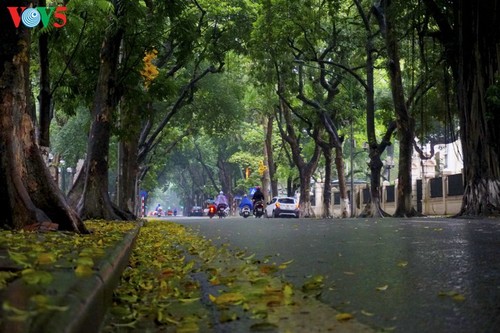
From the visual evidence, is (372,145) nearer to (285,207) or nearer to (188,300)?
(285,207)

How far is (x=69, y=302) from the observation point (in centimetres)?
182

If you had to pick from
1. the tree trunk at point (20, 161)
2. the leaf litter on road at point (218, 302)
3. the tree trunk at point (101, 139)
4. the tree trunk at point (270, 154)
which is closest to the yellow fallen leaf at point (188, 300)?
the leaf litter on road at point (218, 302)

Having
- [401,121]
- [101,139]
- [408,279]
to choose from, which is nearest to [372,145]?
[401,121]

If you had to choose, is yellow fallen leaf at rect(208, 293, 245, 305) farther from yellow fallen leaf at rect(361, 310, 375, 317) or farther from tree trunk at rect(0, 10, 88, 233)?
tree trunk at rect(0, 10, 88, 233)

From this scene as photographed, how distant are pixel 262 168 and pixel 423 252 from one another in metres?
30.1

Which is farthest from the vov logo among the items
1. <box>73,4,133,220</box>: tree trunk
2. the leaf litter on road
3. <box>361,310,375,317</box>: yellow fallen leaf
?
<box>361,310,375,317</box>: yellow fallen leaf

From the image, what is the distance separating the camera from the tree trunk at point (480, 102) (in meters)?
13.1

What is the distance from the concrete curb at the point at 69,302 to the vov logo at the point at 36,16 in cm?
468

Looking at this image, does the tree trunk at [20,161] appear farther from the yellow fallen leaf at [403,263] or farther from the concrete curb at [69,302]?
the concrete curb at [69,302]

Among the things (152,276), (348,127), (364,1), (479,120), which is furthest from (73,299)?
(348,127)

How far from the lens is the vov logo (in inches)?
257

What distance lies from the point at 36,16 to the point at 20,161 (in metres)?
2.47

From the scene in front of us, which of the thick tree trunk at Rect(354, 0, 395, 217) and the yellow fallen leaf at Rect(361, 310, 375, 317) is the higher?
the thick tree trunk at Rect(354, 0, 395, 217)

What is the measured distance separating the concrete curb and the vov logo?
4.68 m
